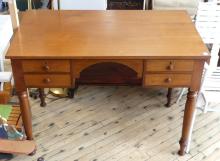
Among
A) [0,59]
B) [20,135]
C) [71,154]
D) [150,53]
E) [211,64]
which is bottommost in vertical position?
[71,154]

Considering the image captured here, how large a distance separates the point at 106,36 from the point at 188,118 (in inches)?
26.9

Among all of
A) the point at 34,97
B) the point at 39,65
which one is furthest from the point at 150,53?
the point at 34,97

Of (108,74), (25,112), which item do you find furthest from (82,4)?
(25,112)

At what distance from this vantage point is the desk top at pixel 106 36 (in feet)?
5.79

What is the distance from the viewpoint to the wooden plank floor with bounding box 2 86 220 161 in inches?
85.2

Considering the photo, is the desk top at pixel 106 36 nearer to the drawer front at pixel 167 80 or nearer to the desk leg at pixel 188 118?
the drawer front at pixel 167 80

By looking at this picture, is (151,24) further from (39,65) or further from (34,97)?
(34,97)

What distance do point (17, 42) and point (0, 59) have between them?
793 mm

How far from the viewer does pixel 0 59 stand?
8.48ft

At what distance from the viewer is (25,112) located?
77.6 inches

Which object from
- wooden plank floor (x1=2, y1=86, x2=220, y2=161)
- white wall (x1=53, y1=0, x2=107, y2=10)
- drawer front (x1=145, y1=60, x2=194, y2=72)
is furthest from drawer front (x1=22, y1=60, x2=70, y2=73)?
white wall (x1=53, y1=0, x2=107, y2=10)

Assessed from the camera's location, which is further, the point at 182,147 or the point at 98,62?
the point at 182,147

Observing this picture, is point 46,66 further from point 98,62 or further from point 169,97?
point 169,97

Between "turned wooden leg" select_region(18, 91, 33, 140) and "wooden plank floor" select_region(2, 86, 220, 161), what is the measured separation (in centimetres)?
19
